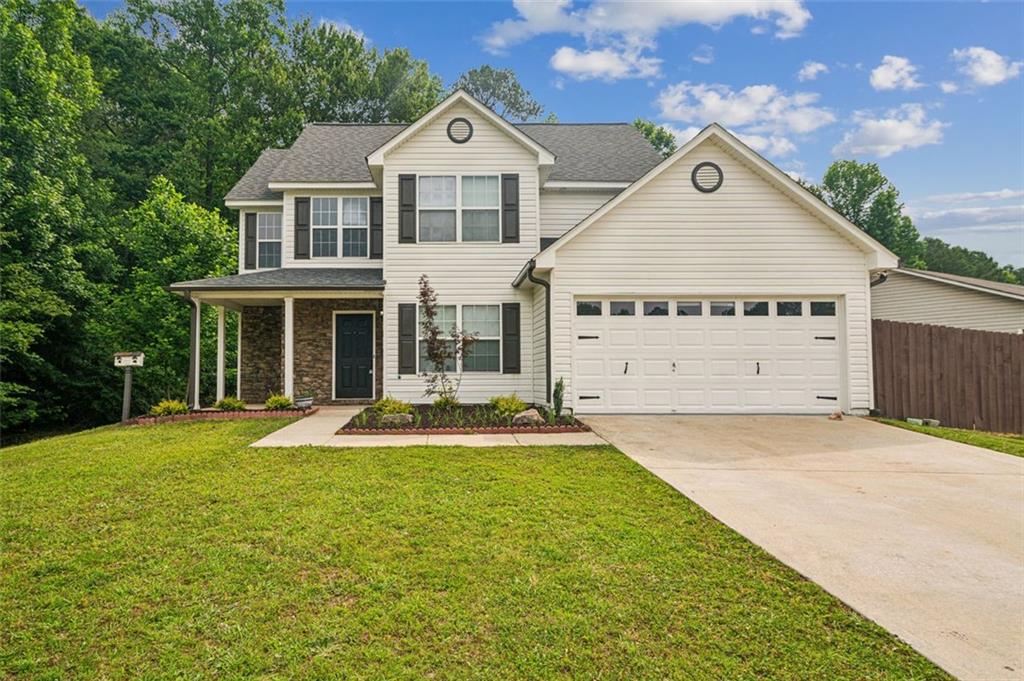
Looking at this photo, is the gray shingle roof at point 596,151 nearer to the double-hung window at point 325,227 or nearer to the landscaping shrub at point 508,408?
the double-hung window at point 325,227

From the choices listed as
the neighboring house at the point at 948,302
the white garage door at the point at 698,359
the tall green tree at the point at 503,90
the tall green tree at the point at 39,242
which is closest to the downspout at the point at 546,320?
the white garage door at the point at 698,359

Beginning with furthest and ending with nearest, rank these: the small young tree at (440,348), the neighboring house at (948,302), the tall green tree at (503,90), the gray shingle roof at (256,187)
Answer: the tall green tree at (503,90)
the gray shingle roof at (256,187)
the neighboring house at (948,302)
the small young tree at (440,348)

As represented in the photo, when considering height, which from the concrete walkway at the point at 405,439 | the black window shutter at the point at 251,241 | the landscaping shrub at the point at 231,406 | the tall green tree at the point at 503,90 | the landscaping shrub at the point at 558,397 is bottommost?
the concrete walkway at the point at 405,439

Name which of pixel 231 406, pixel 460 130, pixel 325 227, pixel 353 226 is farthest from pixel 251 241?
pixel 460 130

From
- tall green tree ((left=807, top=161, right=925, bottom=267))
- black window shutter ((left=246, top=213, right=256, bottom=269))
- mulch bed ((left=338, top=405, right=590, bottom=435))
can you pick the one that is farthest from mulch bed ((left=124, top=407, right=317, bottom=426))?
tall green tree ((left=807, top=161, right=925, bottom=267))

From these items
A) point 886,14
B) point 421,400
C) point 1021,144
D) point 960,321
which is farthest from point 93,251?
point 1021,144

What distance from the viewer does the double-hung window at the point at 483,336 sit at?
11.9m

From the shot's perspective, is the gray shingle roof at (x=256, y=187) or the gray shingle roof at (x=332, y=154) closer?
the gray shingle roof at (x=332, y=154)

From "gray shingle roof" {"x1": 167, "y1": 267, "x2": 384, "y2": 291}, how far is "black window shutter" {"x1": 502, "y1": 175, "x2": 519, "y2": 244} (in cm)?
305

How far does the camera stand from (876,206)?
37.0 meters

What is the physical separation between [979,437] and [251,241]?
52.0 ft

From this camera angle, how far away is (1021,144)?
12867mm

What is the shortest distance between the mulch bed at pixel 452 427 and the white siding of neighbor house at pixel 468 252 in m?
2.40

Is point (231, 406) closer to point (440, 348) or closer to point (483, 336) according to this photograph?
point (440, 348)
